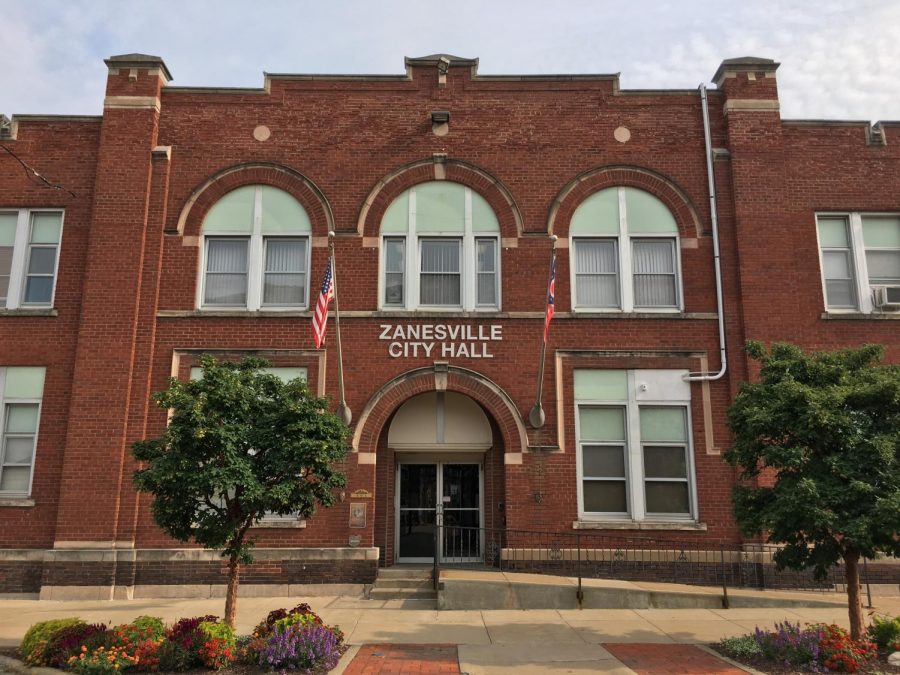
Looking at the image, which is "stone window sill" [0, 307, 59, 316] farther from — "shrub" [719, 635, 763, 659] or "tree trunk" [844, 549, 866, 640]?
"tree trunk" [844, 549, 866, 640]

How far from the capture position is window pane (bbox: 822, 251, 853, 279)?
15.2 meters

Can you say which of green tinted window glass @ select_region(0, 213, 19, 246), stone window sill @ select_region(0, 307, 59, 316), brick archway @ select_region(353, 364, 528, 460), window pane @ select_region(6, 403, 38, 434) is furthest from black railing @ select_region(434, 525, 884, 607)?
green tinted window glass @ select_region(0, 213, 19, 246)

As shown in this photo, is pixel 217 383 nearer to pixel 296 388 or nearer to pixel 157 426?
pixel 296 388

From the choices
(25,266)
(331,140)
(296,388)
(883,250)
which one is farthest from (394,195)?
(883,250)

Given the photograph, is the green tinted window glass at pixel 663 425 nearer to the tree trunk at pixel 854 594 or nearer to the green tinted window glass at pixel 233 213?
the tree trunk at pixel 854 594

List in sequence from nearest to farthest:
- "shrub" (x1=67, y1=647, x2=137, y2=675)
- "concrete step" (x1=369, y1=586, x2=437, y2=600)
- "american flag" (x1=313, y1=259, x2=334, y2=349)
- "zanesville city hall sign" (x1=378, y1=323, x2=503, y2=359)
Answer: "shrub" (x1=67, y1=647, x2=137, y2=675) → "american flag" (x1=313, y1=259, x2=334, y2=349) → "concrete step" (x1=369, y1=586, x2=437, y2=600) → "zanesville city hall sign" (x1=378, y1=323, x2=503, y2=359)

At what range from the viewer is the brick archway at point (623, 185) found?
15.2 m

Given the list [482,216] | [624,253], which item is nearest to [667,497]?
[624,253]

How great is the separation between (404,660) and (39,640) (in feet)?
14.6

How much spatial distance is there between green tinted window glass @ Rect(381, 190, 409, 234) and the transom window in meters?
8.77

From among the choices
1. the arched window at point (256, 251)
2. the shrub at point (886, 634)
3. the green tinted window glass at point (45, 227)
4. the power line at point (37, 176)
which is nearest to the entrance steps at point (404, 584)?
the arched window at point (256, 251)

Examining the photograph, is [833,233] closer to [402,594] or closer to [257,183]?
[402,594]

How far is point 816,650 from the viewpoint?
8.65 m

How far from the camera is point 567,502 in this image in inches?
552
